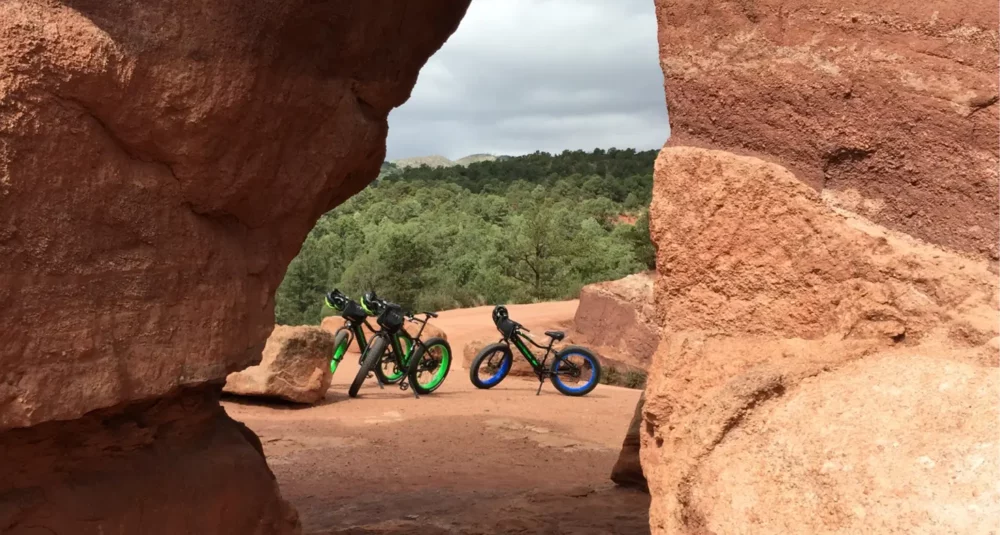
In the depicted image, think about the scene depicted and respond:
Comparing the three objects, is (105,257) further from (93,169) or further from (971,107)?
(971,107)

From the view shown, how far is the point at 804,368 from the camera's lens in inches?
93.7

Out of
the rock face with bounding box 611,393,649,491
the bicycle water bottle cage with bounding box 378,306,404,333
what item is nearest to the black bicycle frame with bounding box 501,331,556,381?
the bicycle water bottle cage with bounding box 378,306,404,333

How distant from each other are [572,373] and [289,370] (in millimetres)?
3580

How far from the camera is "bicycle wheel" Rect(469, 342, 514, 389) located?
11.2 metres

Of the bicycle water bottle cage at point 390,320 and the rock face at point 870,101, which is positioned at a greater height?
the rock face at point 870,101

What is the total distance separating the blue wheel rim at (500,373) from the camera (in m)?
11.3

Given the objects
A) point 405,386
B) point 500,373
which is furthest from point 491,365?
point 405,386

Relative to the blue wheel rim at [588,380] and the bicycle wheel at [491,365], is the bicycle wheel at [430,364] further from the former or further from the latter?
the blue wheel rim at [588,380]

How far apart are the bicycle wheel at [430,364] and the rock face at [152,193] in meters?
6.25

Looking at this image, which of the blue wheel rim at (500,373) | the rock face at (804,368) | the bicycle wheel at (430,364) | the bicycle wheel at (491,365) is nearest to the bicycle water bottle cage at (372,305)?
the bicycle wheel at (430,364)

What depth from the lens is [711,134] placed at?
2.85 m

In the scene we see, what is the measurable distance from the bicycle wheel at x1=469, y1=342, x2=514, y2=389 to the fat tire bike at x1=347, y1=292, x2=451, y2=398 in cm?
36

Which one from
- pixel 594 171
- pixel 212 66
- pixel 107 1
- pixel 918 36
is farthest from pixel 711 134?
pixel 594 171

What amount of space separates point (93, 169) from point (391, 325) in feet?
24.3
